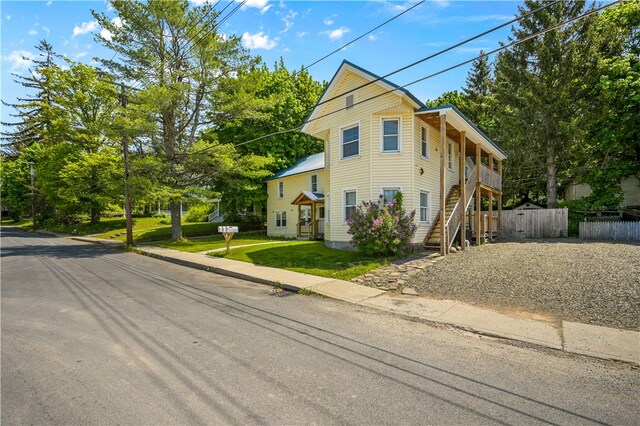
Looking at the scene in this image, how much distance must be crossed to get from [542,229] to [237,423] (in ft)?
75.6

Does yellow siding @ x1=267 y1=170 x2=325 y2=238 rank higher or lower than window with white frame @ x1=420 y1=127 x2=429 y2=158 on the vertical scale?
lower

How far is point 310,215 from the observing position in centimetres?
2620

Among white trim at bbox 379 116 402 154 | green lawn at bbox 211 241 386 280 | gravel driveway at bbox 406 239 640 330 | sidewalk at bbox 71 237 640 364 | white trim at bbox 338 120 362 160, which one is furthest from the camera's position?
white trim at bbox 338 120 362 160

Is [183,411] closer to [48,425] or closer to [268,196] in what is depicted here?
[48,425]

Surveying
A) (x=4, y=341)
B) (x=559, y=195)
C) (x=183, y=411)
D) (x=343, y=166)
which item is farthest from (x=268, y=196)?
(x=559, y=195)

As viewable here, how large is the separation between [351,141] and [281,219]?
1467cm

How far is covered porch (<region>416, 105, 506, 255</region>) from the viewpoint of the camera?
44.5 feet

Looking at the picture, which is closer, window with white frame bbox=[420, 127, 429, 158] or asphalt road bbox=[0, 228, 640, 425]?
asphalt road bbox=[0, 228, 640, 425]

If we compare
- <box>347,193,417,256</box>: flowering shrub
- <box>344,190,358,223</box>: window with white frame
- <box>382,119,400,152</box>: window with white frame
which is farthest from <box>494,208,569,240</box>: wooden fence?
<box>347,193,417,256</box>: flowering shrub

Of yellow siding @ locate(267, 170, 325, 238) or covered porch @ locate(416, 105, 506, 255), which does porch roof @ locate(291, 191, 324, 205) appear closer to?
yellow siding @ locate(267, 170, 325, 238)

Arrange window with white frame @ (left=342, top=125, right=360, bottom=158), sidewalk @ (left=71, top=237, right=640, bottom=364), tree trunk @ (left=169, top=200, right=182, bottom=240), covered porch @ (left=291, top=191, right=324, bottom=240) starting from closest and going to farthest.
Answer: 1. sidewalk @ (left=71, top=237, right=640, bottom=364)
2. window with white frame @ (left=342, top=125, right=360, bottom=158)
3. tree trunk @ (left=169, top=200, right=182, bottom=240)
4. covered porch @ (left=291, top=191, right=324, bottom=240)

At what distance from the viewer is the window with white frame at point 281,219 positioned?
2941 centimetres

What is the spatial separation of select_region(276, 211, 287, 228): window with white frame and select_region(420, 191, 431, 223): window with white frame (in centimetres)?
1495

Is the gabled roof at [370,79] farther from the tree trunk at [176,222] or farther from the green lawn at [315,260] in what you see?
the tree trunk at [176,222]
